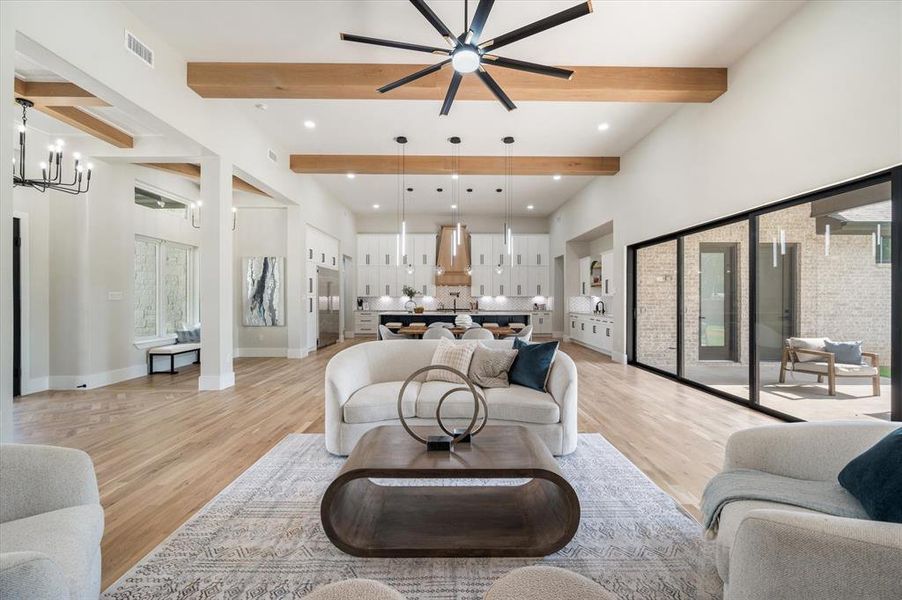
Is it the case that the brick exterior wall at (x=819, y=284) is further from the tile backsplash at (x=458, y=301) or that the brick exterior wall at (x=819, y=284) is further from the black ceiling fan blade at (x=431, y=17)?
the tile backsplash at (x=458, y=301)

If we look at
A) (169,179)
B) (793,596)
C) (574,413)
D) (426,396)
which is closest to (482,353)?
(426,396)

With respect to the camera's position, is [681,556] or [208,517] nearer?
[681,556]

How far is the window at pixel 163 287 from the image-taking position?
245 inches

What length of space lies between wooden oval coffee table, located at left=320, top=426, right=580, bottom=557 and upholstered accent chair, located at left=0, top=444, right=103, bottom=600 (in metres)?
0.77

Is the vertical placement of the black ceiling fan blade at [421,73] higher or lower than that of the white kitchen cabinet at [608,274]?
higher

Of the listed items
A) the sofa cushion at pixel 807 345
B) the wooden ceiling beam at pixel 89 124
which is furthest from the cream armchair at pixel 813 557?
the wooden ceiling beam at pixel 89 124

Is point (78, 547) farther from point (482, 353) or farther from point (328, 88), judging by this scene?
point (328, 88)

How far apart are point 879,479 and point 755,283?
350 cm

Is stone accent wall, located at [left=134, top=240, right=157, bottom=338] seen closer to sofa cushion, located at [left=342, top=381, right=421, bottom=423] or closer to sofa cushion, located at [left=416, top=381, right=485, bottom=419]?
sofa cushion, located at [left=342, top=381, right=421, bottom=423]

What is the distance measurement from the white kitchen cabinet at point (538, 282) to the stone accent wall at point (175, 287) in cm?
812

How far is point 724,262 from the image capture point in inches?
185

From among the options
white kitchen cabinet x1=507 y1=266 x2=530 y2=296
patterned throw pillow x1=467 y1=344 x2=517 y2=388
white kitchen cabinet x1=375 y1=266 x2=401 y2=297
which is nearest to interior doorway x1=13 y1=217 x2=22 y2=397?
patterned throw pillow x1=467 y1=344 x2=517 y2=388

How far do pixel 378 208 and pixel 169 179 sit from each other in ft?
16.3

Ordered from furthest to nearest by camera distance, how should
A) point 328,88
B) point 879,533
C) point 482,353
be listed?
point 328,88 < point 482,353 < point 879,533
